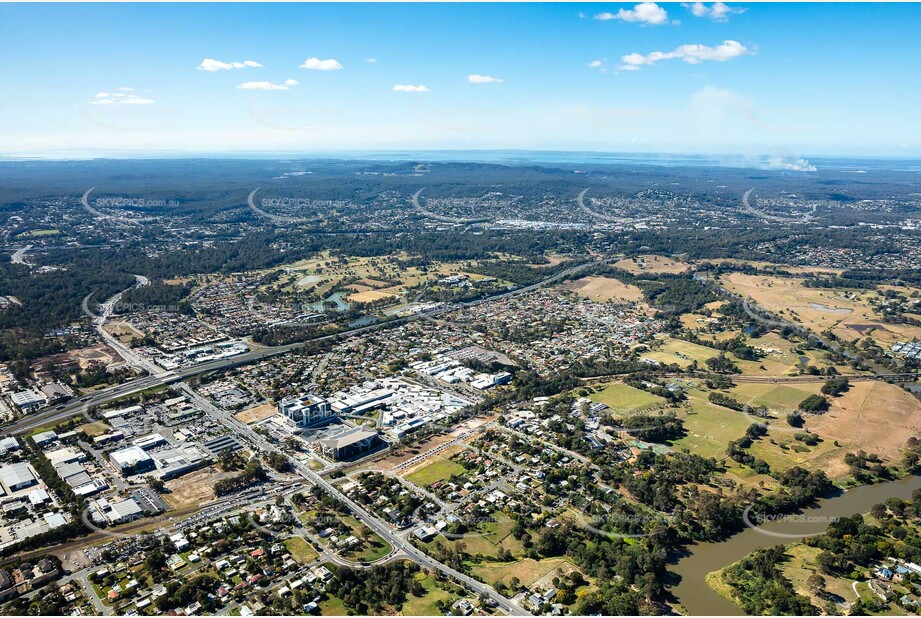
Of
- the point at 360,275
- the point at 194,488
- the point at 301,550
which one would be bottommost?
the point at 301,550

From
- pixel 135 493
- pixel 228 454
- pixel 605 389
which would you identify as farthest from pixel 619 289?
pixel 135 493

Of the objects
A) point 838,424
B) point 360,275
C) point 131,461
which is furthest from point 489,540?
point 360,275

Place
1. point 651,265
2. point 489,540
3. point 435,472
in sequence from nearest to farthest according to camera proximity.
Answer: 1. point 489,540
2. point 435,472
3. point 651,265

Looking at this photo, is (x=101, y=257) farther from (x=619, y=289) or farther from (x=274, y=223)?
(x=619, y=289)

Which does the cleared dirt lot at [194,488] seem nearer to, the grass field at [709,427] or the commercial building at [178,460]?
the commercial building at [178,460]

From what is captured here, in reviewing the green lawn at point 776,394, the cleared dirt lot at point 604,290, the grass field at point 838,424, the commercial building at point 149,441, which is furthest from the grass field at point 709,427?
the commercial building at point 149,441

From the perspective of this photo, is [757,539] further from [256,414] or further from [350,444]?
[256,414]

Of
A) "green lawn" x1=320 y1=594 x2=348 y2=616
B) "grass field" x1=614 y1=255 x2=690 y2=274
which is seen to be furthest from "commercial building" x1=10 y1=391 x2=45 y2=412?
"grass field" x1=614 y1=255 x2=690 y2=274
